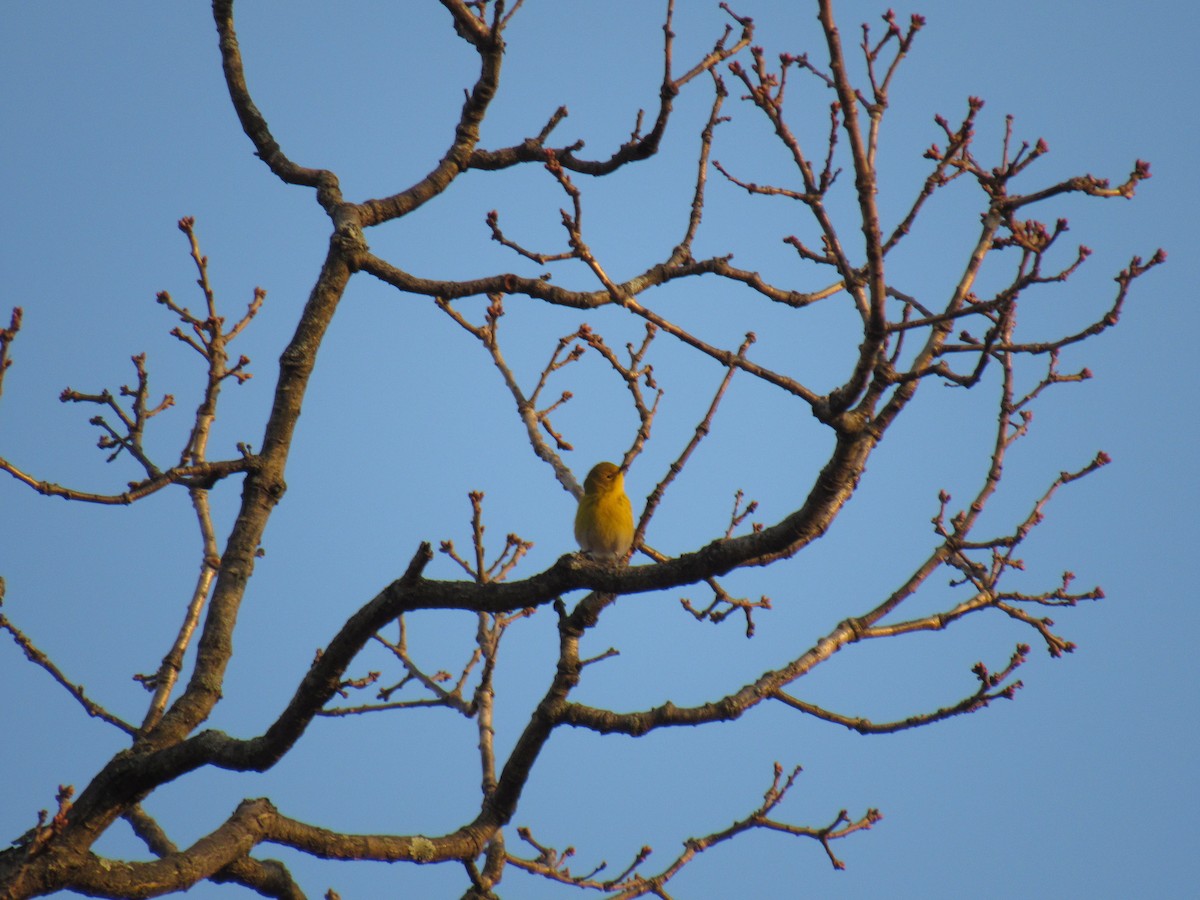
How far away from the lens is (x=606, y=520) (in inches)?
302

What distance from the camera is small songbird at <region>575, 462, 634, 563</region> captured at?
767 centimetres

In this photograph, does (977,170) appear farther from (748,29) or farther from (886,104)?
(748,29)

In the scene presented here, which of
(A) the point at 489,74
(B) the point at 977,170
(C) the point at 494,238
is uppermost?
(A) the point at 489,74

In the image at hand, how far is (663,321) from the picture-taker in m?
3.06

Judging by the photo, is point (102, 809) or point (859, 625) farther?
point (859, 625)

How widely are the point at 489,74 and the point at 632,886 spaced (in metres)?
3.39

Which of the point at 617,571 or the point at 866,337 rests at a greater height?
the point at 866,337

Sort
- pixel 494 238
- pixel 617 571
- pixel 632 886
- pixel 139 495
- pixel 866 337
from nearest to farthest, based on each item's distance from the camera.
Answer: pixel 866 337 < pixel 617 571 < pixel 139 495 < pixel 494 238 < pixel 632 886

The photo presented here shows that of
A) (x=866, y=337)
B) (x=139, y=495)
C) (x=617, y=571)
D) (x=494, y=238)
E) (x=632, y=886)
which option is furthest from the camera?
(x=632, y=886)

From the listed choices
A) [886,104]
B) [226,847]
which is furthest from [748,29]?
[226,847]

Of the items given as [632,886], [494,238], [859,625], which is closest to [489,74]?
[494,238]

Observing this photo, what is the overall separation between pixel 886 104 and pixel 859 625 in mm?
2134

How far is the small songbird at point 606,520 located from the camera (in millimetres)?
7672

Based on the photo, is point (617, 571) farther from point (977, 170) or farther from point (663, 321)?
point (977, 170)
